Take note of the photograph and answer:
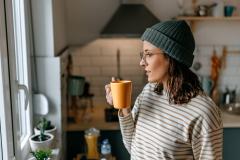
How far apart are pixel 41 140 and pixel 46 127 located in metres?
0.14

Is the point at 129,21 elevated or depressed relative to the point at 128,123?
elevated

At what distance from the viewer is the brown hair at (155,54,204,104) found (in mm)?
1178

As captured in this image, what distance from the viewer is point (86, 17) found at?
2613mm

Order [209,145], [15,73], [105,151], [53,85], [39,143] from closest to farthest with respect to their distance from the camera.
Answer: [209,145] < [15,73] < [39,143] < [53,85] < [105,151]

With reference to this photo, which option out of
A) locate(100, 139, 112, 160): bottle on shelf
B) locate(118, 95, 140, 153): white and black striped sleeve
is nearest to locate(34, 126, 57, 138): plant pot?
locate(100, 139, 112, 160): bottle on shelf

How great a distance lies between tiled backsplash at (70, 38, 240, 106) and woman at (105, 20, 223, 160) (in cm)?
138

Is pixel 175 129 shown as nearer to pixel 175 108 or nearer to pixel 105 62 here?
pixel 175 108

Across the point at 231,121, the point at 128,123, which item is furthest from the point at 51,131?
the point at 231,121

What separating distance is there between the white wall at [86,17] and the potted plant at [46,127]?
92 cm

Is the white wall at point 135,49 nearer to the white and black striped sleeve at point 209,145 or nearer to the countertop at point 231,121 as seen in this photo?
the countertop at point 231,121

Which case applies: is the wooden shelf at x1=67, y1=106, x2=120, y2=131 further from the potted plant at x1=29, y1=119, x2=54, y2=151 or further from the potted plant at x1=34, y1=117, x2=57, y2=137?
the potted plant at x1=29, y1=119, x2=54, y2=151

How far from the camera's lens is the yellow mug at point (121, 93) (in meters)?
1.22

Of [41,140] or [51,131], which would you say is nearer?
[41,140]

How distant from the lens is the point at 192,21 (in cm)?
264
